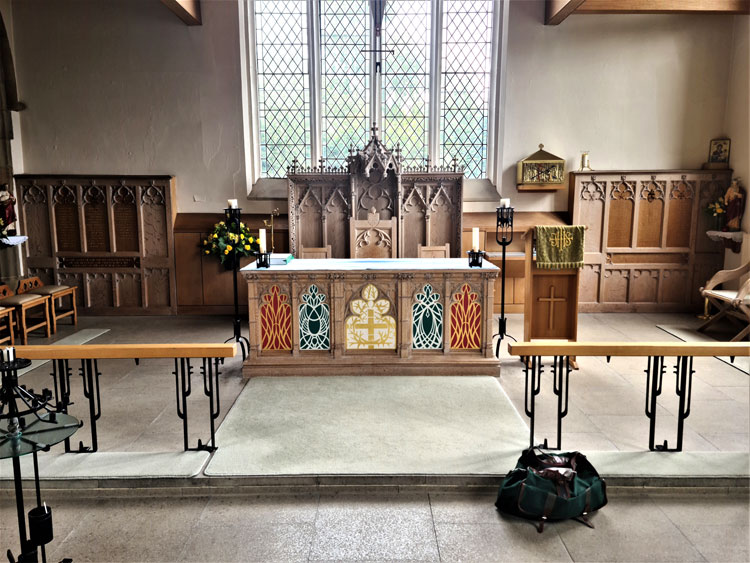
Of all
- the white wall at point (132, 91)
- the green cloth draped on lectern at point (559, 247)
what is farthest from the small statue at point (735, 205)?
the white wall at point (132, 91)

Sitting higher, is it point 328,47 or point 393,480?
point 328,47

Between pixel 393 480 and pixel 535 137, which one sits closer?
pixel 393 480

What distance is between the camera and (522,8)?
8.14 metres

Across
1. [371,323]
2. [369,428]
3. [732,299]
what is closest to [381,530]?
[369,428]

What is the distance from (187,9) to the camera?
24.8ft

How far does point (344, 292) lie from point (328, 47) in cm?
461

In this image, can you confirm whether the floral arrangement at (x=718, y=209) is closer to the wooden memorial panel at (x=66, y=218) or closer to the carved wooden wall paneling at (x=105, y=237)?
the carved wooden wall paneling at (x=105, y=237)

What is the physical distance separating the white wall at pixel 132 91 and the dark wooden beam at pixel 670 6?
189 inches

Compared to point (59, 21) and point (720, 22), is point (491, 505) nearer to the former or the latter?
point (720, 22)

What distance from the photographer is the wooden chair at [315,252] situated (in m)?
8.13

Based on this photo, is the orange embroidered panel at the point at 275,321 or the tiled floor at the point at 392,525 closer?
the tiled floor at the point at 392,525

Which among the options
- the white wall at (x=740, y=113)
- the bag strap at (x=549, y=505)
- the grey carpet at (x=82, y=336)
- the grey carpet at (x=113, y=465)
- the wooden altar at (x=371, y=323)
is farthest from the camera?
the white wall at (x=740, y=113)

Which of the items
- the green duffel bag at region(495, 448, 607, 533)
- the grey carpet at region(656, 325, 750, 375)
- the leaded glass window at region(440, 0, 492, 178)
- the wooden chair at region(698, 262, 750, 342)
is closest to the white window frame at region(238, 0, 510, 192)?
the leaded glass window at region(440, 0, 492, 178)

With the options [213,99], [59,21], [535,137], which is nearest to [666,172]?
[535,137]
